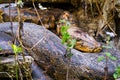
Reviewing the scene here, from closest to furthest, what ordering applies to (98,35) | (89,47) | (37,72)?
(37,72) < (89,47) < (98,35)

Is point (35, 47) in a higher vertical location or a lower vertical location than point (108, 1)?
lower

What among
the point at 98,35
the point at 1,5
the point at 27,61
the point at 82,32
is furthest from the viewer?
the point at 1,5

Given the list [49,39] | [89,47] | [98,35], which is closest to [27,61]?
[49,39]

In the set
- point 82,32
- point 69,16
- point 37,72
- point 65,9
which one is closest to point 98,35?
point 82,32

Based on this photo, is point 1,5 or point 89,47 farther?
point 1,5

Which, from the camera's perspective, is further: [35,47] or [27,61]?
[35,47]

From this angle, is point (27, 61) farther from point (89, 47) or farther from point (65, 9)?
point (65, 9)

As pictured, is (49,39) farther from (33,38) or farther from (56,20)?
(56,20)

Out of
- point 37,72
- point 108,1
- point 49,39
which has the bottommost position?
point 37,72

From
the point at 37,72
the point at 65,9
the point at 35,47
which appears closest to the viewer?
the point at 37,72
